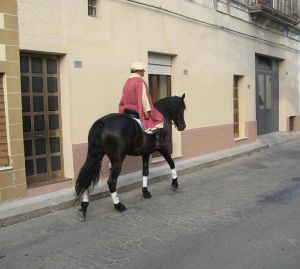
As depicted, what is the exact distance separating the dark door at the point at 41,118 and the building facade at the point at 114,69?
2cm

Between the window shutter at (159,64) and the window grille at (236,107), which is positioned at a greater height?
the window shutter at (159,64)

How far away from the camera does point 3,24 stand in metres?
7.59

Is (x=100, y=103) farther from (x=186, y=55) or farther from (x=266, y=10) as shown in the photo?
(x=266, y=10)

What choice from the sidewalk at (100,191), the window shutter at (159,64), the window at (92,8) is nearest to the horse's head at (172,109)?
the sidewalk at (100,191)

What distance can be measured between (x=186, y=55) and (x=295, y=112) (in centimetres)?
1014

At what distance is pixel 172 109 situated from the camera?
8.93 m

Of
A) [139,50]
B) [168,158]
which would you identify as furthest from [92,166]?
Answer: [139,50]

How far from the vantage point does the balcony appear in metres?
16.1

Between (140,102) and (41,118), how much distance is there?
190 centimetres

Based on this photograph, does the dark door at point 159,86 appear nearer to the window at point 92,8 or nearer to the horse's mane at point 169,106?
the window at point 92,8

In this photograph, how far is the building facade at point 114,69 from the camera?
26.7 ft

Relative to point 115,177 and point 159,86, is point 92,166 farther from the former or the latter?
point 159,86

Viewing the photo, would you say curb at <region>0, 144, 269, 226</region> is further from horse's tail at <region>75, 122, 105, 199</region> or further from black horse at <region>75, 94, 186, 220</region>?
horse's tail at <region>75, 122, 105, 199</region>

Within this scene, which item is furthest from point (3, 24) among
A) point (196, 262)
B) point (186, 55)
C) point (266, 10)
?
point (266, 10)
